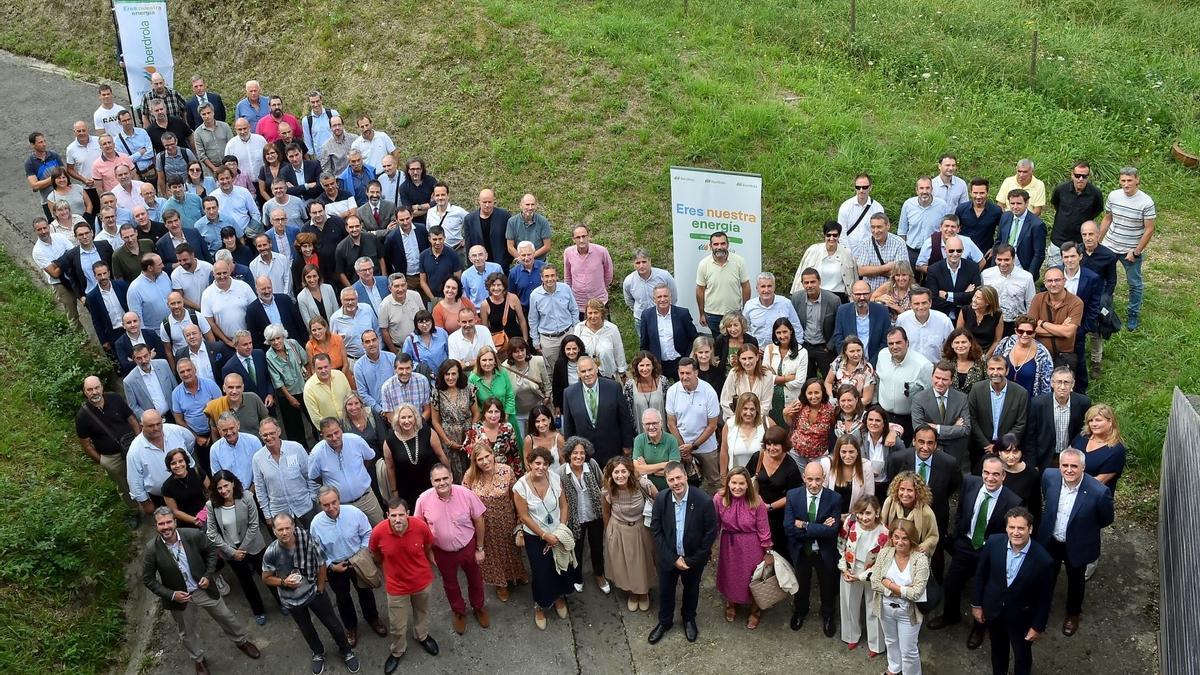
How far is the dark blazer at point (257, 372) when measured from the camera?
37.3 feet

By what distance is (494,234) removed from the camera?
13672 mm

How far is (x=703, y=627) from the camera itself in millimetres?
10266

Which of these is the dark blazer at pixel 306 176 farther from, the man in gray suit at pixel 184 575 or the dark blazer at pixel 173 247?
the man in gray suit at pixel 184 575

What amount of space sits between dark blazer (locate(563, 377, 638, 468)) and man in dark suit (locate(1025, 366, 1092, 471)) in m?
3.59

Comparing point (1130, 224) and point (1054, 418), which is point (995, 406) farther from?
point (1130, 224)

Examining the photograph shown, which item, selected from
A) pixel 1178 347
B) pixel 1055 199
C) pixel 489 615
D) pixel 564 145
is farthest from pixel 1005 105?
pixel 489 615

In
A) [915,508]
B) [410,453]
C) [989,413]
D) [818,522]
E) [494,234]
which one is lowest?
[818,522]

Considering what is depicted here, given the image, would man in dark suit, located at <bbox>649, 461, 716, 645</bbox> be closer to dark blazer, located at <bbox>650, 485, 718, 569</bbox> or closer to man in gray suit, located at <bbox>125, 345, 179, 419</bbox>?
dark blazer, located at <bbox>650, 485, 718, 569</bbox>

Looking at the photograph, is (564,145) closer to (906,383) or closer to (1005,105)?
(1005,105)

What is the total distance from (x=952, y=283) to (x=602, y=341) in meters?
3.70

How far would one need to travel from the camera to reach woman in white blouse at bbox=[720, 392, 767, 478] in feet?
34.2

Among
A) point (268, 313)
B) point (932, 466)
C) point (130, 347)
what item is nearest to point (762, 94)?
point (268, 313)

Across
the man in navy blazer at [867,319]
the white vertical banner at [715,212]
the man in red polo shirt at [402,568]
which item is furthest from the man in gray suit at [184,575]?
the man in navy blazer at [867,319]

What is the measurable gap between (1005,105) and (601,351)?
8645 mm
